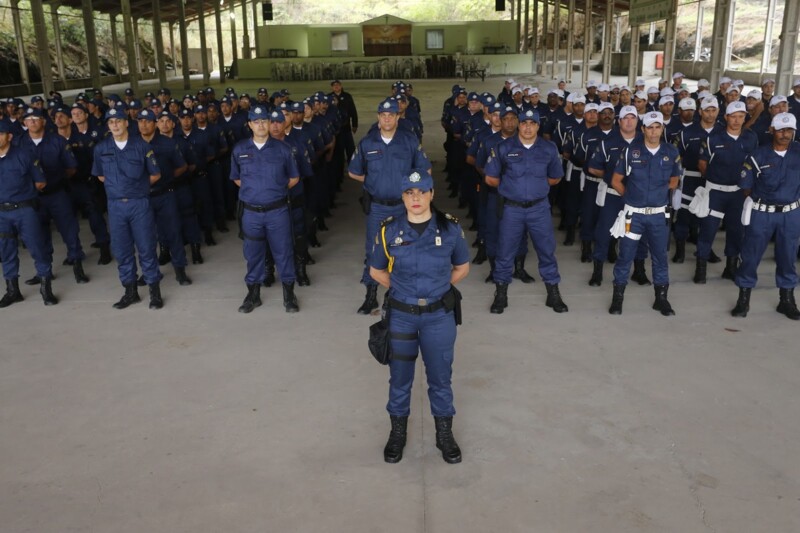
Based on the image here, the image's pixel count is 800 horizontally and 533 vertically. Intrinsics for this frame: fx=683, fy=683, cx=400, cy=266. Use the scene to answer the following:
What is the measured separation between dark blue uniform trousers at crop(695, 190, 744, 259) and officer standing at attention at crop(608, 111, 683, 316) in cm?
105

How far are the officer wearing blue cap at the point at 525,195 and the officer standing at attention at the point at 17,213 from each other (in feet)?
14.4

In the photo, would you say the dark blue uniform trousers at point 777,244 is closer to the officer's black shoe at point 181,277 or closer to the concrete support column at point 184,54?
the officer's black shoe at point 181,277

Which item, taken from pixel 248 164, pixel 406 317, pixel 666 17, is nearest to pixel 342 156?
pixel 248 164

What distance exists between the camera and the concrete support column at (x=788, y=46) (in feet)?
37.5

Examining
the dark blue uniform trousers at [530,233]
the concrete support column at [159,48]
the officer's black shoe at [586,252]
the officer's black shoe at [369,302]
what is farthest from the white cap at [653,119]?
the concrete support column at [159,48]

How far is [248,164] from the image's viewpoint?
20.4 feet

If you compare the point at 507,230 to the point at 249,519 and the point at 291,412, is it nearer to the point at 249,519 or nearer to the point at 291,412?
the point at 291,412

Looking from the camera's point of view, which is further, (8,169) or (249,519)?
(8,169)

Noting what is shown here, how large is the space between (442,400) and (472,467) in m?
0.42

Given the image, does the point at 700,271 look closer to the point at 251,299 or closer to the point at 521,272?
the point at 521,272

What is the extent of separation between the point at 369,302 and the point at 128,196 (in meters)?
2.47

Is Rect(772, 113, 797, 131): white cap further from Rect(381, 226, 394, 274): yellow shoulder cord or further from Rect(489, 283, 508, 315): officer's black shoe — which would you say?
Rect(381, 226, 394, 274): yellow shoulder cord

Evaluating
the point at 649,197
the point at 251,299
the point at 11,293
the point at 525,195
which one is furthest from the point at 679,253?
the point at 11,293

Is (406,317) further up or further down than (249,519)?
further up
